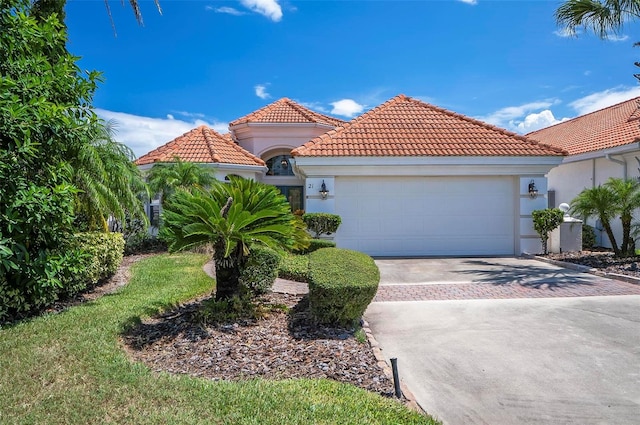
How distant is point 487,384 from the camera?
14.3 ft

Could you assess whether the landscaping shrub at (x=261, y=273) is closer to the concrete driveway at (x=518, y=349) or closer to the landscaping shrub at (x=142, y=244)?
the concrete driveway at (x=518, y=349)

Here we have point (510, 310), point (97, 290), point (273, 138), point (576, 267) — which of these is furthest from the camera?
point (273, 138)

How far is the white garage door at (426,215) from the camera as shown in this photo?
14391mm

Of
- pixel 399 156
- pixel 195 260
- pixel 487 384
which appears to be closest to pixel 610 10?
pixel 399 156

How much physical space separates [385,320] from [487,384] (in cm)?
249

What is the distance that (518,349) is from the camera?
17.5 ft

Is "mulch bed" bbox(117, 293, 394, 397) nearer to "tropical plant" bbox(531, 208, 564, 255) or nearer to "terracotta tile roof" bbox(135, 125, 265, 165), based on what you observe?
"tropical plant" bbox(531, 208, 564, 255)

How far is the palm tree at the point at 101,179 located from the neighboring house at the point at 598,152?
16718 millimetres

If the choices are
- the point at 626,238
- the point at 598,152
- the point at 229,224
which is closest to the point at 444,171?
the point at 626,238

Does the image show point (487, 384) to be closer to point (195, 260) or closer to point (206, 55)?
point (195, 260)


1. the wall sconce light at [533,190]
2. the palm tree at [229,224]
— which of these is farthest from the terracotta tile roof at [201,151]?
the wall sconce light at [533,190]

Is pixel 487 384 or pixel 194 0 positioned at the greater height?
pixel 194 0

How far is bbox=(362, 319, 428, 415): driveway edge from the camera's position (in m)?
3.79

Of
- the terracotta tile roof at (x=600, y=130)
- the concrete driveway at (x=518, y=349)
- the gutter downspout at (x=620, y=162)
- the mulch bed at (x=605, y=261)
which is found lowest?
the concrete driveway at (x=518, y=349)
